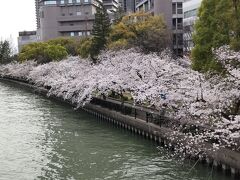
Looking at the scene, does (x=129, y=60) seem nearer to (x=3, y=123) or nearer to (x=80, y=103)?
(x=80, y=103)

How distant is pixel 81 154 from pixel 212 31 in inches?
401

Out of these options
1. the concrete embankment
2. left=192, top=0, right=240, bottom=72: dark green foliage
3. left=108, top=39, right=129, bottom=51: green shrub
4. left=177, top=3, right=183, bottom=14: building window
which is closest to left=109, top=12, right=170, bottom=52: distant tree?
left=108, top=39, right=129, bottom=51: green shrub

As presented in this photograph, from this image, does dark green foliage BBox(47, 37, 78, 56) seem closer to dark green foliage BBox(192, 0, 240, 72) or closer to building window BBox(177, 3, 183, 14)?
building window BBox(177, 3, 183, 14)

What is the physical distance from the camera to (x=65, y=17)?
131250 millimetres

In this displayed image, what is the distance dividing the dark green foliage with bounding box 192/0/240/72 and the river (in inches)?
223

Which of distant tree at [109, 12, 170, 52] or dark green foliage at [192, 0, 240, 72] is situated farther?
distant tree at [109, 12, 170, 52]

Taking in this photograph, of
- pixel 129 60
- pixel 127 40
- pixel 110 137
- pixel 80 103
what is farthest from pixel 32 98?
pixel 110 137

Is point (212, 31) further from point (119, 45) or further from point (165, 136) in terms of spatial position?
point (119, 45)

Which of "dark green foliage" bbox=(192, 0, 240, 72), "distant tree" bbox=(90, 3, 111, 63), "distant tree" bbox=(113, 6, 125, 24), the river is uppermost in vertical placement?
"distant tree" bbox=(113, 6, 125, 24)

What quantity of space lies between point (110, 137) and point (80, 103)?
11.9 meters

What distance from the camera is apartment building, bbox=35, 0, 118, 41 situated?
130 meters

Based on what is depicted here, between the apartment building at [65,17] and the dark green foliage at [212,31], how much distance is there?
4106 inches

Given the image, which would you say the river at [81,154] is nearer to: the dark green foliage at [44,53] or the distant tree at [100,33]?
the distant tree at [100,33]

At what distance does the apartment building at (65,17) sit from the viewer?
130250mm
